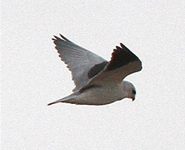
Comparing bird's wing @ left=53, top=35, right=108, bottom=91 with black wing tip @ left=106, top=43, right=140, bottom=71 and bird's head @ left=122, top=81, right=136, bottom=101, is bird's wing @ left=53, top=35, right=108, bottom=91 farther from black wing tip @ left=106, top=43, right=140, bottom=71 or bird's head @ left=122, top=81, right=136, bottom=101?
black wing tip @ left=106, top=43, right=140, bottom=71

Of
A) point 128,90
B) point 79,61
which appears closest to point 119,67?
point 128,90

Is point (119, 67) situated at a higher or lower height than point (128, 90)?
higher

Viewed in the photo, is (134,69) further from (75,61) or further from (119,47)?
(75,61)

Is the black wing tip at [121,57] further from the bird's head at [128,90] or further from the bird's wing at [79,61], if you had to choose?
the bird's wing at [79,61]

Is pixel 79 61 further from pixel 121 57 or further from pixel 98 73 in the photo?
pixel 121 57

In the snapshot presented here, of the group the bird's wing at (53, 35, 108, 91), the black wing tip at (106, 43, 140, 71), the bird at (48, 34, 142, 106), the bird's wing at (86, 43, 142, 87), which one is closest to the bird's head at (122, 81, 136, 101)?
the bird at (48, 34, 142, 106)

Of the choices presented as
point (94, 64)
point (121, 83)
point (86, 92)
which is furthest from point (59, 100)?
point (94, 64)
